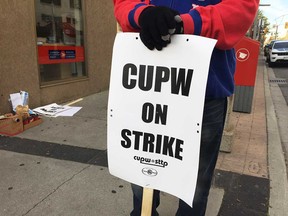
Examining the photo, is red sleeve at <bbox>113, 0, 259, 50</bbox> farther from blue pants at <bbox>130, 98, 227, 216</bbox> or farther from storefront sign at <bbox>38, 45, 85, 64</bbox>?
storefront sign at <bbox>38, 45, 85, 64</bbox>

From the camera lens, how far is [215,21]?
1266 mm

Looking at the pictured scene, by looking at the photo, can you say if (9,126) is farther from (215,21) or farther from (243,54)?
(243,54)

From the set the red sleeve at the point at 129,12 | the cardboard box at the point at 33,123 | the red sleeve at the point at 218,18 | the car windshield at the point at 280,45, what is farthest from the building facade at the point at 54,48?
the car windshield at the point at 280,45

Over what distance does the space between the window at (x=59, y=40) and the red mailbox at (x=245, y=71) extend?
128 inches

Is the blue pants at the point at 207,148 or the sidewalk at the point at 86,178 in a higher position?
the blue pants at the point at 207,148

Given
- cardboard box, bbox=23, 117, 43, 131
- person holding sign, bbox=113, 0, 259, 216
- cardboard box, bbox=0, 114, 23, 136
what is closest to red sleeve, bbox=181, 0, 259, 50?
person holding sign, bbox=113, 0, 259, 216

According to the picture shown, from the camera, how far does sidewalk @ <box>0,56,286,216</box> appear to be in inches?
101

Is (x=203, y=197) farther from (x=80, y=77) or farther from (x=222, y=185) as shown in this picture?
(x=80, y=77)

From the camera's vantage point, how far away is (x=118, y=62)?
4.65 feet

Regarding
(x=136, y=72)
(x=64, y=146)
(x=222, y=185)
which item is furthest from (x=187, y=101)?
(x=64, y=146)

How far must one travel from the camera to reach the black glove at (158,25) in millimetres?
1175

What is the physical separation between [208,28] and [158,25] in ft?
0.77

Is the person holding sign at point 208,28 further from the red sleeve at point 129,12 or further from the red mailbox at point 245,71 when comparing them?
the red mailbox at point 245,71

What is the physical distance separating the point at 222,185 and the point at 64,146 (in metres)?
1.93
